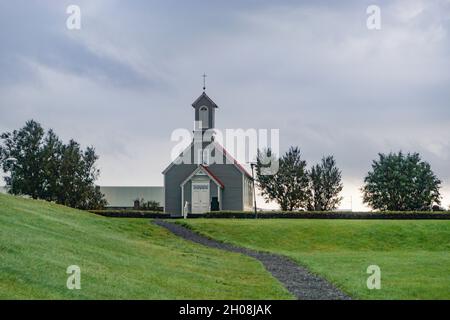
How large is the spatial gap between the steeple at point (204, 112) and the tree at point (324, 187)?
1118 inches

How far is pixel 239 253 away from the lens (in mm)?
33750

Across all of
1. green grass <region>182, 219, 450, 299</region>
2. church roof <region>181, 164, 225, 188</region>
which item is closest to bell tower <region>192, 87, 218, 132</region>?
church roof <region>181, 164, 225, 188</region>

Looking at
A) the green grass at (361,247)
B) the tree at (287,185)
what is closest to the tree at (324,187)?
the tree at (287,185)

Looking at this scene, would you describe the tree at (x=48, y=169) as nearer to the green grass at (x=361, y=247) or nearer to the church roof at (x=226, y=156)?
the church roof at (x=226, y=156)

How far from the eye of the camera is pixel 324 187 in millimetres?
88188

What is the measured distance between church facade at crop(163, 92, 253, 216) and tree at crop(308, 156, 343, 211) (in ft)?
84.5

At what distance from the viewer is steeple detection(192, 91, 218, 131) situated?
63844 mm

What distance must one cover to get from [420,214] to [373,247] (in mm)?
17538

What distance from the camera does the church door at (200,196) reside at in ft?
204

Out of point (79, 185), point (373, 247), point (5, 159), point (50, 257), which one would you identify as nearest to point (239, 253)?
point (373, 247)

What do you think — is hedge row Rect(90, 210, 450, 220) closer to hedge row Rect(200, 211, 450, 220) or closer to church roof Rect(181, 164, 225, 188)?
hedge row Rect(200, 211, 450, 220)

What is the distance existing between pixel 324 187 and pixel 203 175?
30.3m
